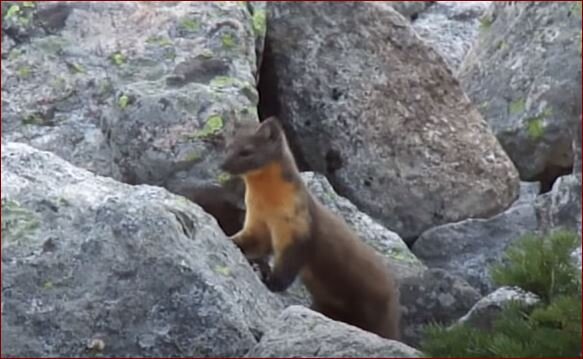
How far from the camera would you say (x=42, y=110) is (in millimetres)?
8906

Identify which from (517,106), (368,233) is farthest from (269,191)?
(517,106)

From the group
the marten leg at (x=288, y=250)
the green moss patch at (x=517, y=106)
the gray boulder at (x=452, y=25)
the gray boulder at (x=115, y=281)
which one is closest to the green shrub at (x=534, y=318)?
the gray boulder at (x=115, y=281)

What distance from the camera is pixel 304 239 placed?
8016 millimetres

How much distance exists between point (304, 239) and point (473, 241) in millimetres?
1232

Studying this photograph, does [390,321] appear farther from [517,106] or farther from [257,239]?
[517,106]

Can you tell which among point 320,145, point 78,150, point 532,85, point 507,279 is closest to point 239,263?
point 507,279

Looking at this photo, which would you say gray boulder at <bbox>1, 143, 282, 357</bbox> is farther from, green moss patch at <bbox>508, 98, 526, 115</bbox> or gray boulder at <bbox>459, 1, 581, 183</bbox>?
green moss patch at <bbox>508, 98, 526, 115</bbox>

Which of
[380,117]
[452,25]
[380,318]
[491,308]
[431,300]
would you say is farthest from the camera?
[452,25]

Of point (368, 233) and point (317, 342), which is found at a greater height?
point (317, 342)

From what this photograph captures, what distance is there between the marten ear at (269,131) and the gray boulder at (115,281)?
1.44 m

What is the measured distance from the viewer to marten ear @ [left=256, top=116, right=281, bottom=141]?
8.12 m

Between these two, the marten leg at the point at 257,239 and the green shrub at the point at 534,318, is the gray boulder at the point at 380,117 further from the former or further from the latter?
the green shrub at the point at 534,318

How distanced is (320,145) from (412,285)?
173cm

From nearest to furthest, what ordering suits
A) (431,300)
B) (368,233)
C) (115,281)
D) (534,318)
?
(534,318) < (115,281) < (431,300) < (368,233)
